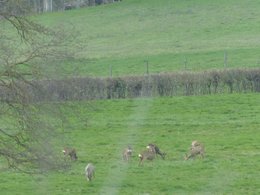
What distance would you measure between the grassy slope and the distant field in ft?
31.7

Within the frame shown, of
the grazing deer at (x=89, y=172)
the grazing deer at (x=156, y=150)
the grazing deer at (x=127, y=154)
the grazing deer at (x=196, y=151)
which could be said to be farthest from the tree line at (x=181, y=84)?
the grazing deer at (x=89, y=172)

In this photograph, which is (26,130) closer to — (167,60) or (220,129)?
(220,129)

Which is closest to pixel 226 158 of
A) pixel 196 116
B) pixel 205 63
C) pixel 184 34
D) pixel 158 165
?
pixel 158 165

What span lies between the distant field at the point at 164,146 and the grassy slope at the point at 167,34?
9.68 m

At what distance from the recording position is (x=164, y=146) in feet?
111

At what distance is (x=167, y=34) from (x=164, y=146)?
40.5 meters

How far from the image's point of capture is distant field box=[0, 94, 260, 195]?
25938 mm

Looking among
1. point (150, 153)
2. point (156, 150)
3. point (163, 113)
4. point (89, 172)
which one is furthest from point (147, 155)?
point (163, 113)

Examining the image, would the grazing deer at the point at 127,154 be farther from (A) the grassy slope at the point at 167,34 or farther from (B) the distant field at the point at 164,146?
(A) the grassy slope at the point at 167,34

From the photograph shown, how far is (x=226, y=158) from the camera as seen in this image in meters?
30.5

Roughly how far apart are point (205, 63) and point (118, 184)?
107 ft

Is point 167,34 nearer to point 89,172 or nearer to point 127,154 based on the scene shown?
point 127,154

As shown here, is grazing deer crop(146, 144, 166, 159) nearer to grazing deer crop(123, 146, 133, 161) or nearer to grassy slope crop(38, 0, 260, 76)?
grazing deer crop(123, 146, 133, 161)

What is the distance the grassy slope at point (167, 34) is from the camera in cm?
5998
